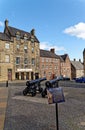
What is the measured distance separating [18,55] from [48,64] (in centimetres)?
1842

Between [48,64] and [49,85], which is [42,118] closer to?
[49,85]

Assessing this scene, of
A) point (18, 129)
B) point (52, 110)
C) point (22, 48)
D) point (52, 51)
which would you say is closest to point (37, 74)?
point (22, 48)

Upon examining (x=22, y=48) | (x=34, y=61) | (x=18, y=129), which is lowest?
(x=18, y=129)

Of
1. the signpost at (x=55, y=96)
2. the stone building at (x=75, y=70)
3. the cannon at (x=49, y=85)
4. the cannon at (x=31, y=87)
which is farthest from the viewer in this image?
the stone building at (x=75, y=70)

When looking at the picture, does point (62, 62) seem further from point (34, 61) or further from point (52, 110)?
point (52, 110)

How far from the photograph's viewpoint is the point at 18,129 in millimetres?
6945

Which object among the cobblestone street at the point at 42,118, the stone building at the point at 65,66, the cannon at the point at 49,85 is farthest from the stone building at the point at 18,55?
the cobblestone street at the point at 42,118

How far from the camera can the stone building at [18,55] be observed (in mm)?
41188

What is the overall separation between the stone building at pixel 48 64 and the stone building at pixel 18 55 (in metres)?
7.57

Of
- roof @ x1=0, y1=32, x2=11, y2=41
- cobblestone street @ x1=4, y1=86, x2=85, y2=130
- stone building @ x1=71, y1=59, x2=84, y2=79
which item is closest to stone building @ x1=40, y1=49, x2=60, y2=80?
stone building @ x1=71, y1=59, x2=84, y2=79

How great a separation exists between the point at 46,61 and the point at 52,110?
49.9 meters

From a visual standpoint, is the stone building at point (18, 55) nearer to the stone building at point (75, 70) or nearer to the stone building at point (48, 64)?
the stone building at point (48, 64)

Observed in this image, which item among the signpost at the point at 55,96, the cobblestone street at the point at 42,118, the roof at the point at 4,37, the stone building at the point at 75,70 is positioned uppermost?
the roof at the point at 4,37

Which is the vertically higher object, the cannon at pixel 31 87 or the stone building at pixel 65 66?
the stone building at pixel 65 66
